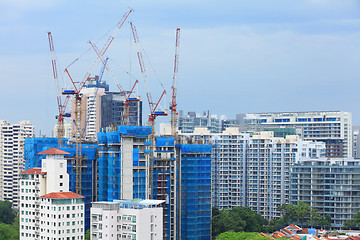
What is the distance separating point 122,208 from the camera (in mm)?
76500

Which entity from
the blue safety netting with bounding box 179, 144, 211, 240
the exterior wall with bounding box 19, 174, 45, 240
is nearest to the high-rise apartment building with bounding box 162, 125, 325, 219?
the blue safety netting with bounding box 179, 144, 211, 240

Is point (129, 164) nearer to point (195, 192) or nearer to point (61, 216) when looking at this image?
point (195, 192)

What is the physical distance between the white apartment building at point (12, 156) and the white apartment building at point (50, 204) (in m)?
85.6

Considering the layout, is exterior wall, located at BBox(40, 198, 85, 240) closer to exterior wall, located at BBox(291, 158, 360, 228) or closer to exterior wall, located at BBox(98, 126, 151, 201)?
exterior wall, located at BBox(98, 126, 151, 201)

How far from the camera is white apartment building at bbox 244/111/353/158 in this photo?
615ft

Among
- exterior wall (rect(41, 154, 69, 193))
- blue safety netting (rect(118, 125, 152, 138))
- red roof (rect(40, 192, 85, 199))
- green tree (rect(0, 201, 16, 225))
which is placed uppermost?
blue safety netting (rect(118, 125, 152, 138))

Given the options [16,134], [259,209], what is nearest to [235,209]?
[259,209]

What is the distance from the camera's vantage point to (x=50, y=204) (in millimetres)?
78812

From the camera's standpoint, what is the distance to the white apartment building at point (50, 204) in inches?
3083

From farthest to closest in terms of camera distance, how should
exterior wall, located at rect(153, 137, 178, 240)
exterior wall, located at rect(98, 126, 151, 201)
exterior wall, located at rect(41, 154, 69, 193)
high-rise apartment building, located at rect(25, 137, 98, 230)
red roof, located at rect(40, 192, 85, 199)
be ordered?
high-rise apartment building, located at rect(25, 137, 98, 230) < exterior wall, located at rect(153, 137, 178, 240) < exterior wall, located at rect(98, 126, 151, 201) < exterior wall, located at rect(41, 154, 69, 193) < red roof, located at rect(40, 192, 85, 199)

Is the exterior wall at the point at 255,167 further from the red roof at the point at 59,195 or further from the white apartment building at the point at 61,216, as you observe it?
the white apartment building at the point at 61,216

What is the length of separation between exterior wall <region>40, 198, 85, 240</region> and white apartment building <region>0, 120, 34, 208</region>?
9028 centimetres

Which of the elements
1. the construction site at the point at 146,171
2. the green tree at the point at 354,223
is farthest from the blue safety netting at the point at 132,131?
the green tree at the point at 354,223

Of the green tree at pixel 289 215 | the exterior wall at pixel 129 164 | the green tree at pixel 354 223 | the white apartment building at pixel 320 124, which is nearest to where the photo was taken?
the exterior wall at pixel 129 164
